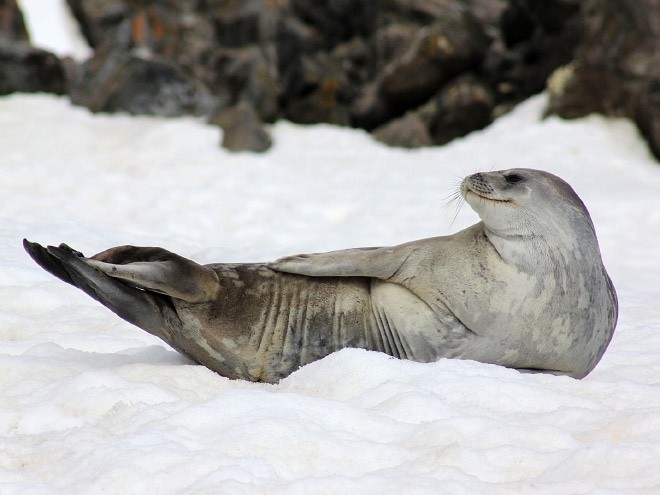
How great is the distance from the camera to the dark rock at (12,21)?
15.1 metres

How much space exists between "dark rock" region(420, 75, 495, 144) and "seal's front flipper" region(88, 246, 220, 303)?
9.48 metres

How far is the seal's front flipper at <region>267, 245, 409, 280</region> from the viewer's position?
3.38 m

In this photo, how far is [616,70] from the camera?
10.8 m

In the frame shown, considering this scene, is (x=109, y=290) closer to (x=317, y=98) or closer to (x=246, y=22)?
(x=317, y=98)

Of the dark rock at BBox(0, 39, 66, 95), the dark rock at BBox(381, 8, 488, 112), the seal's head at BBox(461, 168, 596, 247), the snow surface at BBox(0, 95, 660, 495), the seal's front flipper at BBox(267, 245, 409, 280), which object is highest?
the dark rock at BBox(381, 8, 488, 112)

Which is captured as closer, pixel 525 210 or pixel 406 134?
pixel 525 210

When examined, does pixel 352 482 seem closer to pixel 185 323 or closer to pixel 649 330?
pixel 185 323

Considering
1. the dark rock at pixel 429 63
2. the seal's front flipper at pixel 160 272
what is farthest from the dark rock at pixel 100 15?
the seal's front flipper at pixel 160 272

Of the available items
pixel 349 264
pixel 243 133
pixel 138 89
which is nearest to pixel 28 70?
pixel 138 89

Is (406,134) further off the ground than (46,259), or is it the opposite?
(406,134)

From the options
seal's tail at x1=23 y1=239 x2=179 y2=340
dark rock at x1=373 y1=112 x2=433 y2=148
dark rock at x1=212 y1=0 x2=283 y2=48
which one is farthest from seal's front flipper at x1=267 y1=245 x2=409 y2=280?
dark rock at x1=212 y1=0 x2=283 y2=48

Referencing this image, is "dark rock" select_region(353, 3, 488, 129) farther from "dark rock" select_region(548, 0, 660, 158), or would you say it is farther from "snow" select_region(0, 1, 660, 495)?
"snow" select_region(0, 1, 660, 495)

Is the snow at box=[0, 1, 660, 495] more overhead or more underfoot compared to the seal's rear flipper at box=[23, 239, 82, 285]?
more underfoot

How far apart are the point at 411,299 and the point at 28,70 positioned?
410 inches
